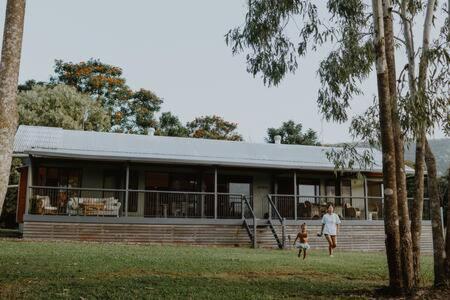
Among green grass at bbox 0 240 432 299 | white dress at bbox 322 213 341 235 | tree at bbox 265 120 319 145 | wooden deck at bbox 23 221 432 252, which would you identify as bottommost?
green grass at bbox 0 240 432 299

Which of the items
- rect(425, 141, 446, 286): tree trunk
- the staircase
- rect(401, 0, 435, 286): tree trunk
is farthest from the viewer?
the staircase

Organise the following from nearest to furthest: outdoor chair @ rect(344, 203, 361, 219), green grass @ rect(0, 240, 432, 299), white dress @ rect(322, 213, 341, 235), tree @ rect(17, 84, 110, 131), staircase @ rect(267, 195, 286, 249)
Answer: green grass @ rect(0, 240, 432, 299), white dress @ rect(322, 213, 341, 235), staircase @ rect(267, 195, 286, 249), outdoor chair @ rect(344, 203, 361, 219), tree @ rect(17, 84, 110, 131)

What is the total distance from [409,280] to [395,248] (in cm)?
50

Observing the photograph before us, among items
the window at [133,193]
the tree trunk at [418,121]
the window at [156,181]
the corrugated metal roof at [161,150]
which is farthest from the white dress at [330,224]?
the window at [133,193]

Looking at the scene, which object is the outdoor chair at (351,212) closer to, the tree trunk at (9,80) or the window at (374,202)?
the window at (374,202)

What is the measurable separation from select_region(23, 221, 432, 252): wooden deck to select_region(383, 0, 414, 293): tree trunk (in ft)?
33.9

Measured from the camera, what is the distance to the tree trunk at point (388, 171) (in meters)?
7.89

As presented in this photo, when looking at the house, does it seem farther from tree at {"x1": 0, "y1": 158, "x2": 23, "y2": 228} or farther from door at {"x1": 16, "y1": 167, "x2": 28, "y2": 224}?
tree at {"x1": 0, "y1": 158, "x2": 23, "y2": 228}

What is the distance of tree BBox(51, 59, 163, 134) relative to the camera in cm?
3916

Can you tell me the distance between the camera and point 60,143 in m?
21.2

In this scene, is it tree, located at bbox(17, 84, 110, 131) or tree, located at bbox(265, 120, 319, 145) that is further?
tree, located at bbox(265, 120, 319, 145)

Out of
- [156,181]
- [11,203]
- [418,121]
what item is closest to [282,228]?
[156,181]

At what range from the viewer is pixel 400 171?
27.8ft

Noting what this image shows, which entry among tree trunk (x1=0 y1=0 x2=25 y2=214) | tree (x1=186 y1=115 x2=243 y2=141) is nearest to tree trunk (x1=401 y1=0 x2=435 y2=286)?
tree trunk (x1=0 y1=0 x2=25 y2=214)
